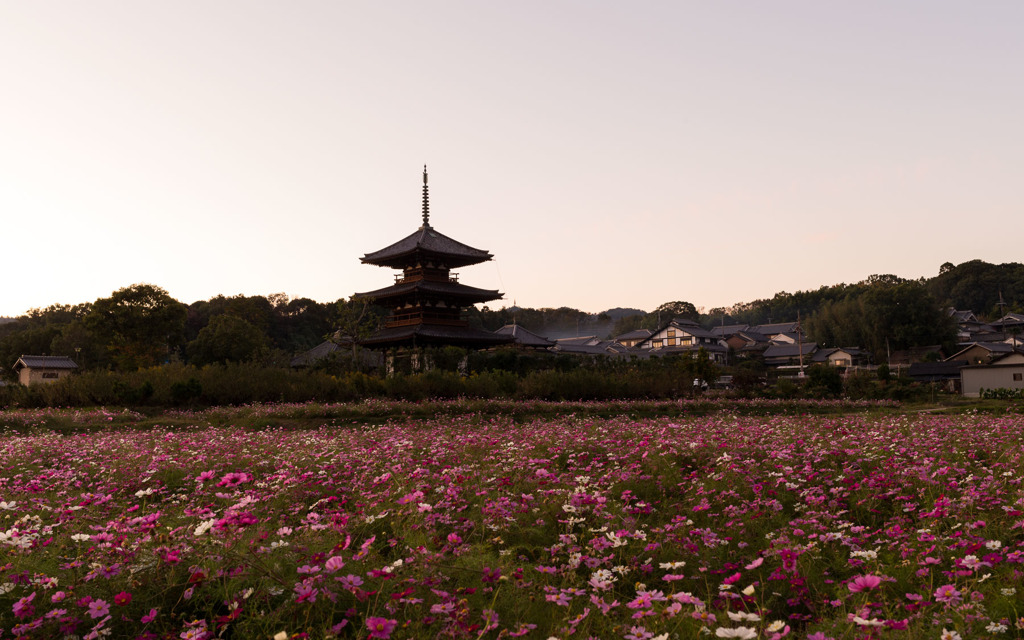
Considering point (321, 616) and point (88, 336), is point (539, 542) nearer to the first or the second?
point (321, 616)

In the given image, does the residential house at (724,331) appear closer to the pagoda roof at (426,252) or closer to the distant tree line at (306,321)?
the distant tree line at (306,321)

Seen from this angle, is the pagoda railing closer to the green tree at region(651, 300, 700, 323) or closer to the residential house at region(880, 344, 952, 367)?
the residential house at region(880, 344, 952, 367)

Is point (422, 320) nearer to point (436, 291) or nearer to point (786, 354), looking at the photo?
point (436, 291)

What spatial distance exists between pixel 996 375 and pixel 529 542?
1546 inches

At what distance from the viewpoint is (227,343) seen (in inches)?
1917

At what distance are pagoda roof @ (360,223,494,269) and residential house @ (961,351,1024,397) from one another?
2528cm

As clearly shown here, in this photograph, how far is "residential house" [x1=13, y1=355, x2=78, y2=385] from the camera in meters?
49.1

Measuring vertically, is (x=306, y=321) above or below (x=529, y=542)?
above

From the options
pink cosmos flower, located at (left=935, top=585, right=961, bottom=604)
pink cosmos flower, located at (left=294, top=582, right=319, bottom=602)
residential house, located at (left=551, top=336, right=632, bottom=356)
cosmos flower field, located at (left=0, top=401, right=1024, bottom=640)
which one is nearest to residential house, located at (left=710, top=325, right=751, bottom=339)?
residential house, located at (left=551, top=336, right=632, bottom=356)

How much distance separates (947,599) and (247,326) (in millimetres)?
51668

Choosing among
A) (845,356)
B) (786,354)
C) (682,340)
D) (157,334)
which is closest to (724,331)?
(682,340)

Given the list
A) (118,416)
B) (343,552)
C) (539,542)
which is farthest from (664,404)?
(343,552)

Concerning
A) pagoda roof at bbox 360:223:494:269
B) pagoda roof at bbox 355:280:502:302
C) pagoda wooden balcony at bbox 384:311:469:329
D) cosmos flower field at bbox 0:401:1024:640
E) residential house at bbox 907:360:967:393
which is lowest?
residential house at bbox 907:360:967:393

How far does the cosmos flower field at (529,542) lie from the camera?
3266 millimetres
